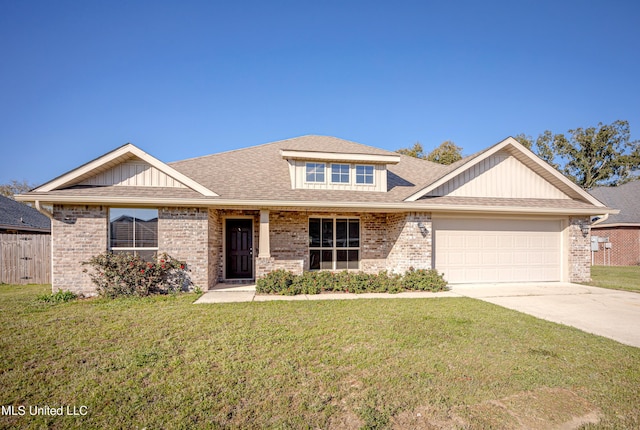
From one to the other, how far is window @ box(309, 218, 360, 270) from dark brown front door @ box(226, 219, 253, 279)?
219 cm

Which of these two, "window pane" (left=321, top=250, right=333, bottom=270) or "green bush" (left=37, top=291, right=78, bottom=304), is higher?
"window pane" (left=321, top=250, right=333, bottom=270)

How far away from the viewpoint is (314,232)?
11461 mm

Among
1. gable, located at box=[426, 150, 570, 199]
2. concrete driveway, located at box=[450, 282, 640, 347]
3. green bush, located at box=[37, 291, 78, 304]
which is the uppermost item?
gable, located at box=[426, 150, 570, 199]

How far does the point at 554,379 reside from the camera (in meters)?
4.08

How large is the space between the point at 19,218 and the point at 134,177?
13605mm

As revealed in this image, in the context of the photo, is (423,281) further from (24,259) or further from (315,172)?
(24,259)

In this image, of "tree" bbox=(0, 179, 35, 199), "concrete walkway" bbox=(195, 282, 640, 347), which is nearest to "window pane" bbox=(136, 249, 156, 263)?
"concrete walkway" bbox=(195, 282, 640, 347)

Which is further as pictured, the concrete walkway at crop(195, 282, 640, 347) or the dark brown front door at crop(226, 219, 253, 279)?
the dark brown front door at crop(226, 219, 253, 279)

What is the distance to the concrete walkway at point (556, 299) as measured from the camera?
21.1 ft

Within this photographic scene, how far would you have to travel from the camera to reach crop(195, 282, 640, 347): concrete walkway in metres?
6.42

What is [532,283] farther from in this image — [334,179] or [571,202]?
[334,179]

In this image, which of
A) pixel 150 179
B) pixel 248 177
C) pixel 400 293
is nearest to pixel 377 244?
pixel 400 293

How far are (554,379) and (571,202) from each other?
396 inches

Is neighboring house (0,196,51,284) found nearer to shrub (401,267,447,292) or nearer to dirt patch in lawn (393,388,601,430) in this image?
shrub (401,267,447,292)
